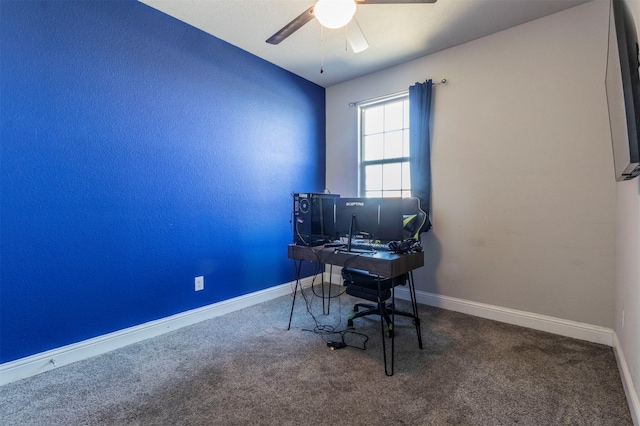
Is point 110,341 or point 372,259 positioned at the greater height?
point 372,259

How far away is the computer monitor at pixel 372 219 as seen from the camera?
224 centimetres

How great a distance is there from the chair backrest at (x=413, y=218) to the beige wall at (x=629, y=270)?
138cm

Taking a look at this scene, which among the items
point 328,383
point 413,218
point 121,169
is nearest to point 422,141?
point 413,218

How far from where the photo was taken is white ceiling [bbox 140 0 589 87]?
244cm

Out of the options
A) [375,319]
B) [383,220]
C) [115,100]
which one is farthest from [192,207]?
[375,319]

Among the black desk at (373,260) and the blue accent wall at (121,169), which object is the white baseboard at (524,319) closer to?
the black desk at (373,260)

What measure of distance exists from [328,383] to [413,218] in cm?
165

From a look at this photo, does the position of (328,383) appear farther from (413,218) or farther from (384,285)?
(413,218)

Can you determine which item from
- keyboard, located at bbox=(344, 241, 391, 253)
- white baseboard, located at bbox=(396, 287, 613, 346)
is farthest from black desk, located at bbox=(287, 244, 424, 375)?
white baseboard, located at bbox=(396, 287, 613, 346)

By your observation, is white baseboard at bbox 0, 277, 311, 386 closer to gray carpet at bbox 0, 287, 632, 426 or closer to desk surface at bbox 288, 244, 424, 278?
gray carpet at bbox 0, 287, 632, 426

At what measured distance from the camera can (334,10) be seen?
1679mm

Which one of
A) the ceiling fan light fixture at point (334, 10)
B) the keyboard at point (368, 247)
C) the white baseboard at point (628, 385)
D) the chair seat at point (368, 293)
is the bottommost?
the white baseboard at point (628, 385)

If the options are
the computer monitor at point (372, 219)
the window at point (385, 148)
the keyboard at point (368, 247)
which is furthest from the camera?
the window at point (385, 148)

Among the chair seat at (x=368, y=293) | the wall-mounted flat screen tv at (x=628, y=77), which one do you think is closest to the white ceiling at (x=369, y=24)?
the wall-mounted flat screen tv at (x=628, y=77)
